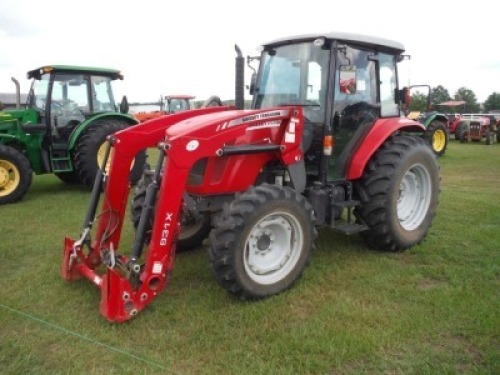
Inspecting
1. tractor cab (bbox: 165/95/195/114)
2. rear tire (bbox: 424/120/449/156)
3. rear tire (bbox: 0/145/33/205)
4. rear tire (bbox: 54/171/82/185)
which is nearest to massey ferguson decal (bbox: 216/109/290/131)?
rear tire (bbox: 0/145/33/205)

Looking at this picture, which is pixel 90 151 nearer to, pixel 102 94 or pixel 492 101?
pixel 102 94

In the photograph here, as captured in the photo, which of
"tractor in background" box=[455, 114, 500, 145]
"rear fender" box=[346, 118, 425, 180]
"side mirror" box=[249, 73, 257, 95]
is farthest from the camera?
"tractor in background" box=[455, 114, 500, 145]

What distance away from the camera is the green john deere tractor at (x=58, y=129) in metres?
6.97

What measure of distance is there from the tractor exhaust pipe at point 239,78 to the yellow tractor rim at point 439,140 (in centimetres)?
1081

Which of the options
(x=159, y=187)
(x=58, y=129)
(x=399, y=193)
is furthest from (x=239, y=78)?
(x=58, y=129)

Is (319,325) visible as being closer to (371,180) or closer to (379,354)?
(379,354)

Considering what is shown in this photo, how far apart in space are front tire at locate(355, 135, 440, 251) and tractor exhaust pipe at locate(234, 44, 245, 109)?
1.38 metres

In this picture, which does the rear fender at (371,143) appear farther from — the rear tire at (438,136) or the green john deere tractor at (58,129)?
the rear tire at (438,136)

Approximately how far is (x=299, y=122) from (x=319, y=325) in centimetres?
166

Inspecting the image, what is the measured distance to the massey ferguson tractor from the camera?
320cm

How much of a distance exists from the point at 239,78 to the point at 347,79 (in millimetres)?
949

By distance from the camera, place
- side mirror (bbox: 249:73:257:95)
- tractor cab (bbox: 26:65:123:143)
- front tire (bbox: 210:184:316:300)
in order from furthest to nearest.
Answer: tractor cab (bbox: 26:65:123:143), side mirror (bbox: 249:73:257:95), front tire (bbox: 210:184:316:300)

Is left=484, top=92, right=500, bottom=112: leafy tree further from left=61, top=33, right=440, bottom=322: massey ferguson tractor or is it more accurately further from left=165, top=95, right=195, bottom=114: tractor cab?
left=61, top=33, right=440, bottom=322: massey ferguson tractor

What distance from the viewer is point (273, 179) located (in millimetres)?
4070
